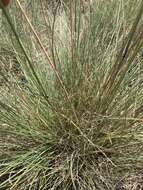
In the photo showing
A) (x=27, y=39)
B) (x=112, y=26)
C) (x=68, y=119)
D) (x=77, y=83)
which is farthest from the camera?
(x=112, y=26)

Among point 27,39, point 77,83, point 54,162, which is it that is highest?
point 27,39

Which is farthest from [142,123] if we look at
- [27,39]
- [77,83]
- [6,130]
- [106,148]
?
[27,39]

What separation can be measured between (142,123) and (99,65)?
0.27m

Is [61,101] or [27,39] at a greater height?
[27,39]

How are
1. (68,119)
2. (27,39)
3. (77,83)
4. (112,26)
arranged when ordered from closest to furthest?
(68,119) → (77,83) → (27,39) → (112,26)

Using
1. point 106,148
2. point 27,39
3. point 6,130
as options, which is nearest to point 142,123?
point 106,148

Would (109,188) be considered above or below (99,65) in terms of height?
below

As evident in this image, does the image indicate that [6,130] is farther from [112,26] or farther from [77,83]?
[112,26]

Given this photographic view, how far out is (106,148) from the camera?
128 centimetres

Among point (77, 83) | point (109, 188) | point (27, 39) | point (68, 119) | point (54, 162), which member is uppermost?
point (27, 39)

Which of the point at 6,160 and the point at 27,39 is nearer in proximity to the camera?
the point at 6,160

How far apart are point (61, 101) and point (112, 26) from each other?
61cm

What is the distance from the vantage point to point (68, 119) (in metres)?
1.25

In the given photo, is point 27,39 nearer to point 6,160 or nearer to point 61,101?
point 61,101
